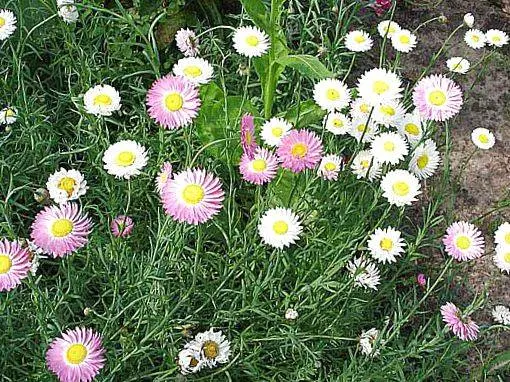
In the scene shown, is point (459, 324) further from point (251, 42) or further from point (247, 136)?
point (251, 42)

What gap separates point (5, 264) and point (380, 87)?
851 millimetres

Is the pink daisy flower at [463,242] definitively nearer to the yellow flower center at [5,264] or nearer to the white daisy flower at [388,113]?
the white daisy flower at [388,113]

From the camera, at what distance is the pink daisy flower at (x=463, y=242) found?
1654mm

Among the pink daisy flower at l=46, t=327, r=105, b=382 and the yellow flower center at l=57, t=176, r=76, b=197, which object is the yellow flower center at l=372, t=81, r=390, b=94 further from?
the pink daisy flower at l=46, t=327, r=105, b=382

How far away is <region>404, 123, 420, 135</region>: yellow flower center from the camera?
1.82 meters

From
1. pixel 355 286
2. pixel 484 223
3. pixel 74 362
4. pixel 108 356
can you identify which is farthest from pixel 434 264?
pixel 74 362

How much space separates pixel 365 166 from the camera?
1.81m

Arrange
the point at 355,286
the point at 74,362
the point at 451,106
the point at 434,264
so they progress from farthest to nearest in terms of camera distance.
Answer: the point at 434,264 < the point at 355,286 < the point at 451,106 < the point at 74,362

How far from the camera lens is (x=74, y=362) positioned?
1.35 metres

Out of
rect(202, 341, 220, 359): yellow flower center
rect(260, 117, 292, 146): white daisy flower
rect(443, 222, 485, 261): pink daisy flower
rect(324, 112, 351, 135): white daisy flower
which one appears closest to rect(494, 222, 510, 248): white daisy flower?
rect(443, 222, 485, 261): pink daisy flower

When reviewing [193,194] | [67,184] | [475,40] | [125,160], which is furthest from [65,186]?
[475,40]

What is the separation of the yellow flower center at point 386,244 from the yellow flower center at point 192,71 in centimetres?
55

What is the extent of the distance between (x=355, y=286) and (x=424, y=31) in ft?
4.58

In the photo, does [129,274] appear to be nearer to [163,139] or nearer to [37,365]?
[37,365]
